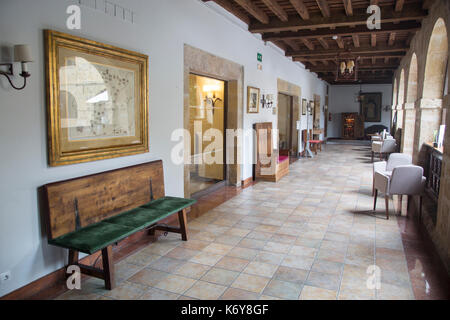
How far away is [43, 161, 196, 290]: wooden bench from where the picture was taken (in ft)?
9.29

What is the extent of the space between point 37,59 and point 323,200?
491cm

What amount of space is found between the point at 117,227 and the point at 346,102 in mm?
19713

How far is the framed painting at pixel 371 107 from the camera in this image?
19828 mm

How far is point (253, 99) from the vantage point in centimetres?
758

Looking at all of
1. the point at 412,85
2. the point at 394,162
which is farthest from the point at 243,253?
the point at 412,85

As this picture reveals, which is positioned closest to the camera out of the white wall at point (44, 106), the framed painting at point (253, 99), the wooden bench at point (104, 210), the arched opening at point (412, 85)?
the white wall at point (44, 106)

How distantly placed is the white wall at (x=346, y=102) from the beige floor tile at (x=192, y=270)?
62.4ft

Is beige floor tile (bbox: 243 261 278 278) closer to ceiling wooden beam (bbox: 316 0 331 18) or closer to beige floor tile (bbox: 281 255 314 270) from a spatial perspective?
beige floor tile (bbox: 281 255 314 270)

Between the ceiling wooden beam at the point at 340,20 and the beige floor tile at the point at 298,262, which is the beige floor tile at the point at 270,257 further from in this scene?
the ceiling wooden beam at the point at 340,20

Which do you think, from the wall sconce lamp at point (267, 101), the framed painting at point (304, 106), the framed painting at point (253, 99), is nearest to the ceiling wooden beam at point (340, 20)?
the framed painting at point (253, 99)

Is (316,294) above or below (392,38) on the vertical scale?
below

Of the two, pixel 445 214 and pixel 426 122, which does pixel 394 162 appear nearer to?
pixel 426 122

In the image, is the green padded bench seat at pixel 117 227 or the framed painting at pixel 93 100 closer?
the green padded bench seat at pixel 117 227

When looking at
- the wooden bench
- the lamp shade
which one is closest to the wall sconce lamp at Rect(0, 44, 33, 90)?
the lamp shade
